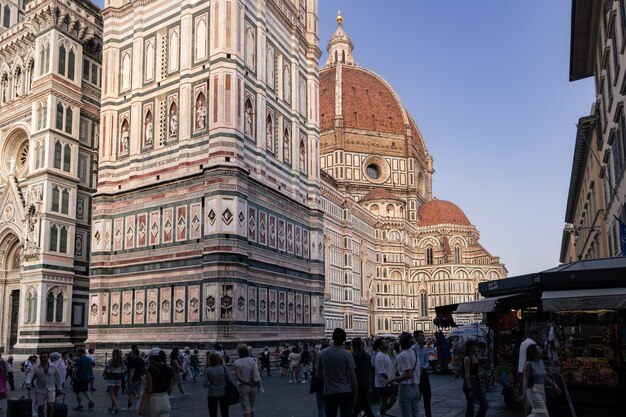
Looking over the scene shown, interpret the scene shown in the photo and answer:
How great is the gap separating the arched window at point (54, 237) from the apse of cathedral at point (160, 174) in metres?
0.11

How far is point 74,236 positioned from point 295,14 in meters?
19.0

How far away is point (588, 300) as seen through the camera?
13.7 m

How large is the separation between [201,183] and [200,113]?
3.56 metres

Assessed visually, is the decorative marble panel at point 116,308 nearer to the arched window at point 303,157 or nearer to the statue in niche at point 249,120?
the statue in niche at point 249,120

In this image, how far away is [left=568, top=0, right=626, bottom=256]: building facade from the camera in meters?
21.8

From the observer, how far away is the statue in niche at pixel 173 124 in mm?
31344

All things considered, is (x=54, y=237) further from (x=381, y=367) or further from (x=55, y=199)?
(x=381, y=367)

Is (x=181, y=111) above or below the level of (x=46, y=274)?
above

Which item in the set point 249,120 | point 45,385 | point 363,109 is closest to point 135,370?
point 45,385

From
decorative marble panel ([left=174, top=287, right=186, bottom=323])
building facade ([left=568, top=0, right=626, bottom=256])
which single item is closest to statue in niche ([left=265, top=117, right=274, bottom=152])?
decorative marble panel ([left=174, top=287, right=186, bottom=323])

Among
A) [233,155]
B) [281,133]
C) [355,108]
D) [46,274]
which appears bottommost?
[46,274]

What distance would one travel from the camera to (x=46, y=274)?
36000mm

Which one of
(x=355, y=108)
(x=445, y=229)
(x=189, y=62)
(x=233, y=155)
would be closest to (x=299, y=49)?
(x=189, y=62)

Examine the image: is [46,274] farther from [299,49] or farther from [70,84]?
[299,49]
